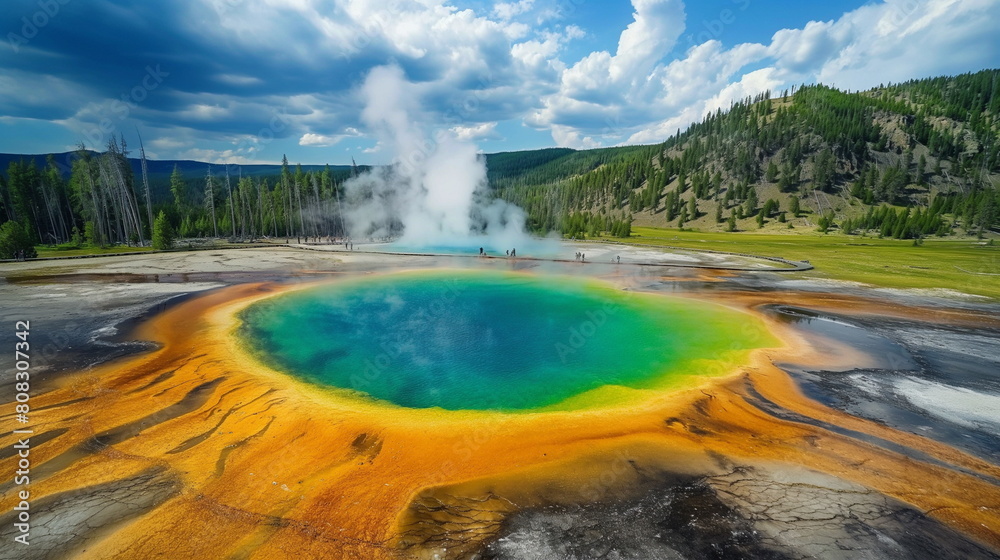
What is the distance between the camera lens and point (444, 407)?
12578 mm

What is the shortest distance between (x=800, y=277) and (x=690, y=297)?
15.6m

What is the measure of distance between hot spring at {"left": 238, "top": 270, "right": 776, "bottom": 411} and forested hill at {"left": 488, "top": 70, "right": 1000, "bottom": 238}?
5772cm

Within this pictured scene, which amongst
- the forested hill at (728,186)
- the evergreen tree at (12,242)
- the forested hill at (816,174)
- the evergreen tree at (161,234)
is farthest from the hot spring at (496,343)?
the forested hill at (816,174)

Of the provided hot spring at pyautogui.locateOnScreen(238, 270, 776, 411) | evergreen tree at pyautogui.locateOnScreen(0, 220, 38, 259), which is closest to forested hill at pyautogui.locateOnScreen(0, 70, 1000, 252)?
evergreen tree at pyautogui.locateOnScreen(0, 220, 38, 259)

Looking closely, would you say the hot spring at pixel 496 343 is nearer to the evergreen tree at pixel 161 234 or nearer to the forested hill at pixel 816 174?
the evergreen tree at pixel 161 234

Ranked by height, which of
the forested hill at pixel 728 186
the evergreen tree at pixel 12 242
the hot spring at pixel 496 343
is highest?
the forested hill at pixel 728 186

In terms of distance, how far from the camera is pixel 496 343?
18.6 meters

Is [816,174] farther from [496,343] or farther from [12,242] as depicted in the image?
[12,242]

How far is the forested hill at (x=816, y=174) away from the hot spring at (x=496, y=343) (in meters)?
57.7

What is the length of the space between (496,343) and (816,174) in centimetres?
14595

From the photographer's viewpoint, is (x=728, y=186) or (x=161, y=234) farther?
(x=728, y=186)

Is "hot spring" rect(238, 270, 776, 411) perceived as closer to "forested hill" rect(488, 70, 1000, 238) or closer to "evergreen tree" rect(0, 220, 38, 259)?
"evergreen tree" rect(0, 220, 38, 259)

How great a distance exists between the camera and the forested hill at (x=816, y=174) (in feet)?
306

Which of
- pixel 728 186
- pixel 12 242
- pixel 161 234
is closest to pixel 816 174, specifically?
pixel 728 186
